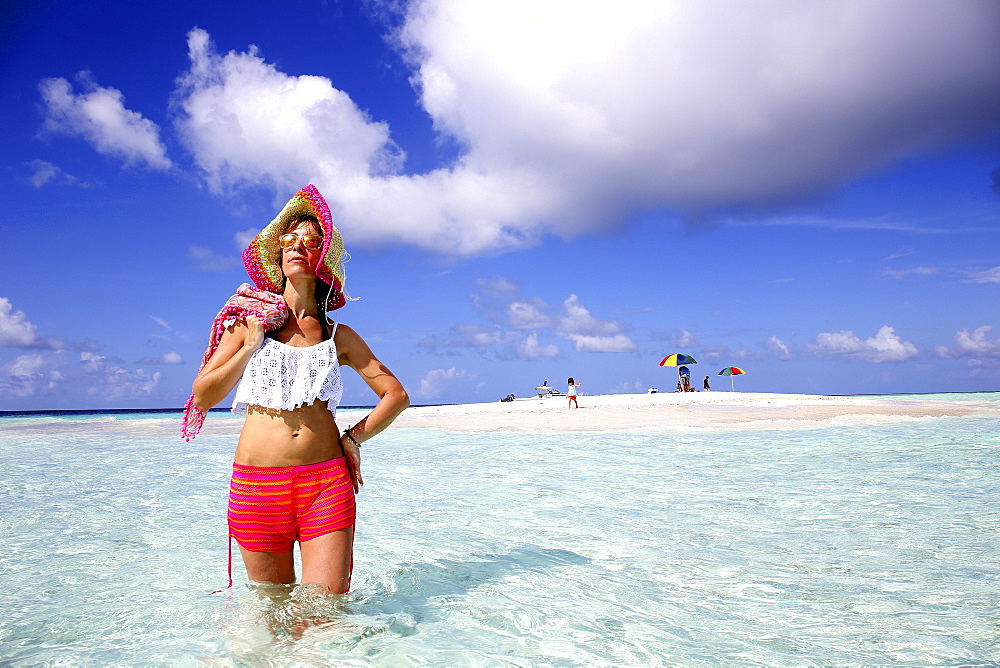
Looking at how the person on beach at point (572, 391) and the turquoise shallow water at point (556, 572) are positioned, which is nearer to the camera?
the turquoise shallow water at point (556, 572)

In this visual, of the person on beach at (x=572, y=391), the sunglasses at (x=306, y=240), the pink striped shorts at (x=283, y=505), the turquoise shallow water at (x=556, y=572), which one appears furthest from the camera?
the person on beach at (x=572, y=391)

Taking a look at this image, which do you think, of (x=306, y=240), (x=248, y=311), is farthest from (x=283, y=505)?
(x=306, y=240)

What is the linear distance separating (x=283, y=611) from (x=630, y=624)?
198 cm

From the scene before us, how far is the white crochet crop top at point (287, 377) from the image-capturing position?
3062mm

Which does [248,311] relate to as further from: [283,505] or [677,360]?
[677,360]

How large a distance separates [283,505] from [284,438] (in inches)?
13.2

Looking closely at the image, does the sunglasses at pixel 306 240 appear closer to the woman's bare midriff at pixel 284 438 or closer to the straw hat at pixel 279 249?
the straw hat at pixel 279 249

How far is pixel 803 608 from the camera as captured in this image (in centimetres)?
375

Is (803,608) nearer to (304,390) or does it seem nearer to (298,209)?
(304,390)

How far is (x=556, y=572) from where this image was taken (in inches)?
180

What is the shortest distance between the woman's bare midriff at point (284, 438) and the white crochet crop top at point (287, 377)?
0.07 m

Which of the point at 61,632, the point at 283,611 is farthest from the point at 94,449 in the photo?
the point at 283,611

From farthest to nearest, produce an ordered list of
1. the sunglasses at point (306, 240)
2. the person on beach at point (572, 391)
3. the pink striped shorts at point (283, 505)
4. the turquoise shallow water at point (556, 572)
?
the person on beach at point (572, 391), the sunglasses at point (306, 240), the turquoise shallow water at point (556, 572), the pink striped shorts at point (283, 505)

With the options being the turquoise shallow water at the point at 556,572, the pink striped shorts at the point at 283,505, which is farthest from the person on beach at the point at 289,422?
the turquoise shallow water at the point at 556,572
